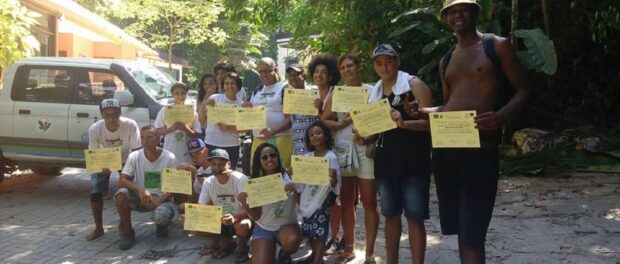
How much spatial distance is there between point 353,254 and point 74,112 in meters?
4.23

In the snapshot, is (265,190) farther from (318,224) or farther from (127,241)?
(127,241)

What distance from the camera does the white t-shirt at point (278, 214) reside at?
4.34 metres

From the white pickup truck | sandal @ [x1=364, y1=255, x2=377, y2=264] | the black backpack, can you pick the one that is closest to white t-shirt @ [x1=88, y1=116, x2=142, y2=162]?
the white pickup truck

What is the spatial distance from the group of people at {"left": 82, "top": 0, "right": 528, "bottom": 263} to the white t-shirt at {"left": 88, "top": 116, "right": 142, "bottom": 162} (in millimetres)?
11

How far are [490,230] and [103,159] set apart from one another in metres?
3.73

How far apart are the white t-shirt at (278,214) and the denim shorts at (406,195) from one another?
84 centimetres

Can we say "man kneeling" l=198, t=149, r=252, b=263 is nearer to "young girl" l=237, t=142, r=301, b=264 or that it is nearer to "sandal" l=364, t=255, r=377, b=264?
"young girl" l=237, t=142, r=301, b=264

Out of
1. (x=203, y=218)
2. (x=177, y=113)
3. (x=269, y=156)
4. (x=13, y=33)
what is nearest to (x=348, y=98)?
(x=269, y=156)

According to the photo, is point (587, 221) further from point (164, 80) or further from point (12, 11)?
point (12, 11)

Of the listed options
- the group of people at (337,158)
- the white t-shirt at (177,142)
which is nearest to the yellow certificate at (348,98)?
the group of people at (337,158)

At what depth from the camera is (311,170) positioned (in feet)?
13.6

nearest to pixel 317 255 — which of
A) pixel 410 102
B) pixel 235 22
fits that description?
pixel 410 102

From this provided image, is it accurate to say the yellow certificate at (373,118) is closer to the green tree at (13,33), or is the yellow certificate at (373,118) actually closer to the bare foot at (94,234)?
the bare foot at (94,234)

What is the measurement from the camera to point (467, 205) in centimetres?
311
